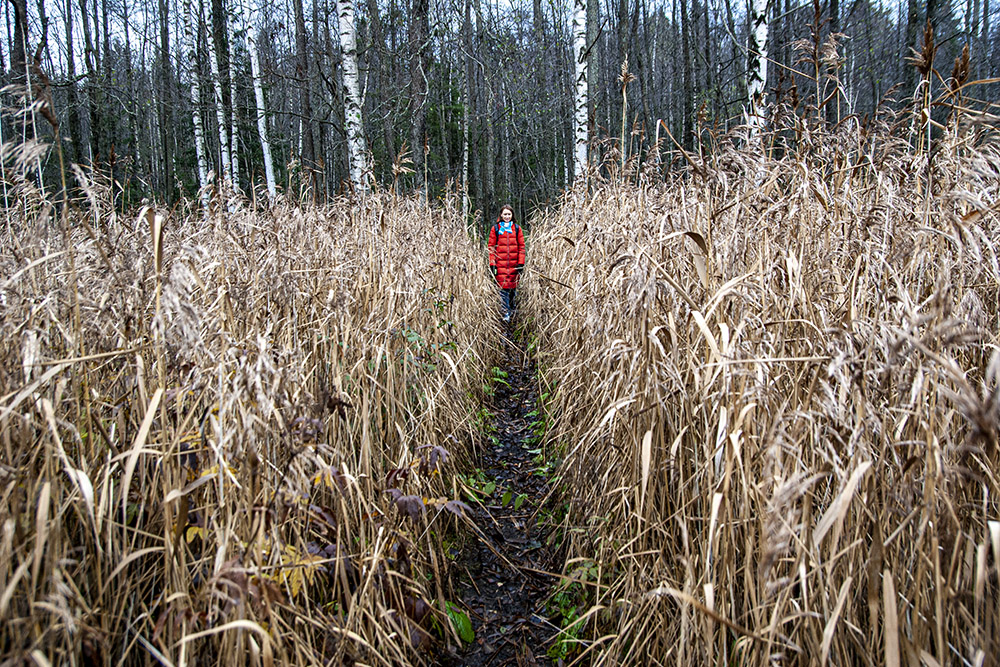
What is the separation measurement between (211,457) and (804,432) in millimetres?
1775

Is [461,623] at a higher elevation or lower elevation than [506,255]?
lower

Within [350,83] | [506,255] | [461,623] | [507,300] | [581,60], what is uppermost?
[581,60]

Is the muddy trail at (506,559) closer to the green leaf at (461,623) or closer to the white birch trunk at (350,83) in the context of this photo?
the green leaf at (461,623)

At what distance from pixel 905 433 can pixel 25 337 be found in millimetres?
2535

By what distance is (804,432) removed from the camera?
1.59m

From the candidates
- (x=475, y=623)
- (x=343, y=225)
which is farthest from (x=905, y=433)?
(x=343, y=225)

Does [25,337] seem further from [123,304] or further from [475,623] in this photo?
Answer: [475,623]

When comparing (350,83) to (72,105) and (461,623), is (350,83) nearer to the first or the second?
(72,105)

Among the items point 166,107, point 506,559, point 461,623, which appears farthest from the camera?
point 166,107

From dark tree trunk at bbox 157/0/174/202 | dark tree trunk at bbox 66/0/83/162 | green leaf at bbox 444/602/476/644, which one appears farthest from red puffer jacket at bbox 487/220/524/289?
dark tree trunk at bbox 157/0/174/202

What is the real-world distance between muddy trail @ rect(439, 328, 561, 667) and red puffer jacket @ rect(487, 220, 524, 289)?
3.61 metres

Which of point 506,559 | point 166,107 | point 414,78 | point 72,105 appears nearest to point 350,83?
point 414,78

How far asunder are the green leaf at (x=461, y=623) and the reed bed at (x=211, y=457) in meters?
0.08

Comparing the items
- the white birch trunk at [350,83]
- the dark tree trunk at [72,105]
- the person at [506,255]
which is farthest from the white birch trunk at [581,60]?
the dark tree trunk at [72,105]
